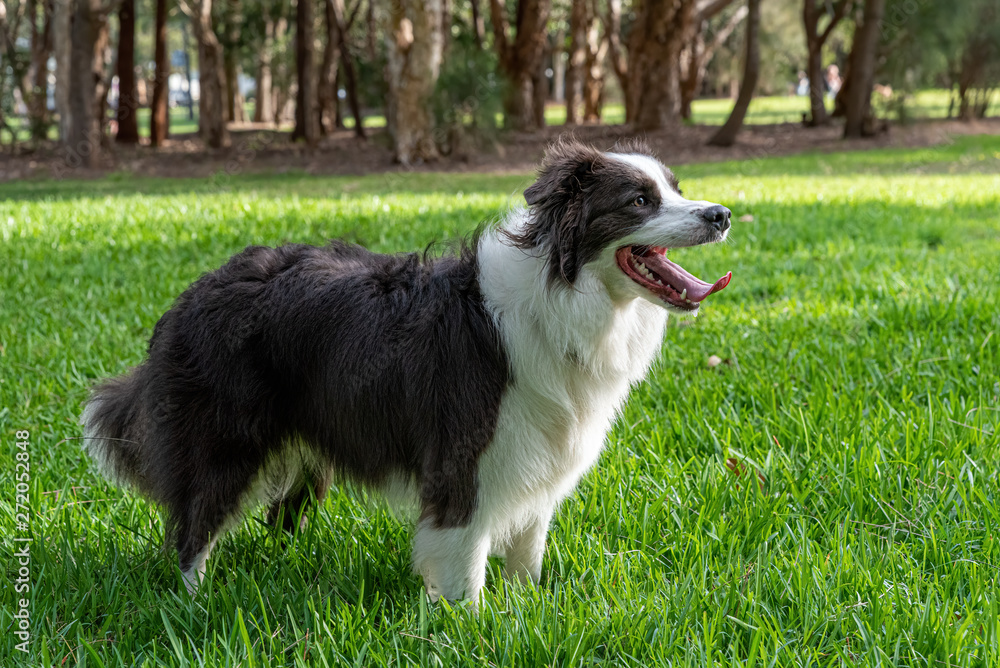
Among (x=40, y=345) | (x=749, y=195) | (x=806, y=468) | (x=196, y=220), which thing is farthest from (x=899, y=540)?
(x=749, y=195)

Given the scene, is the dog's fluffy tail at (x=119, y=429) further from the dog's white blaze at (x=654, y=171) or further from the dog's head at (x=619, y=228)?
the dog's white blaze at (x=654, y=171)

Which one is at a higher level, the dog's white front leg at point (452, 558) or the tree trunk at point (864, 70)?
the tree trunk at point (864, 70)


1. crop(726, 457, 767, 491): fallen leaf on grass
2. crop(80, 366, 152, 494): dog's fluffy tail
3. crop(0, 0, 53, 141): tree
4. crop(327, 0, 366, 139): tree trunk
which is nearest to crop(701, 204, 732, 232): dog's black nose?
crop(726, 457, 767, 491): fallen leaf on grass

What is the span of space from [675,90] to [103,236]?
47.1 feet

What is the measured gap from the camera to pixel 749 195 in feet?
33.0

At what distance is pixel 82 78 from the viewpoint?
14148 mm

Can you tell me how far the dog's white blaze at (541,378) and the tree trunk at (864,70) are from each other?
17.3m

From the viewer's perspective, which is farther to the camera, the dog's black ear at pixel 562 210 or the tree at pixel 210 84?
the tree at pixel 210 84

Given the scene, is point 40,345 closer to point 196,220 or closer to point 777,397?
point 196,220

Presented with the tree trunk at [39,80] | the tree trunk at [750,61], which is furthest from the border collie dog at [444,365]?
the tree trunk at [39,80]

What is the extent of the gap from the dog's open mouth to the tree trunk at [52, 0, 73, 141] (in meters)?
14.5

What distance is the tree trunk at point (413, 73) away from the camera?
13406 mm

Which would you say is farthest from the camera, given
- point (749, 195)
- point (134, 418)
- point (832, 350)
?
point (749, 195)

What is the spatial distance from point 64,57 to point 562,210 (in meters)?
15.1
